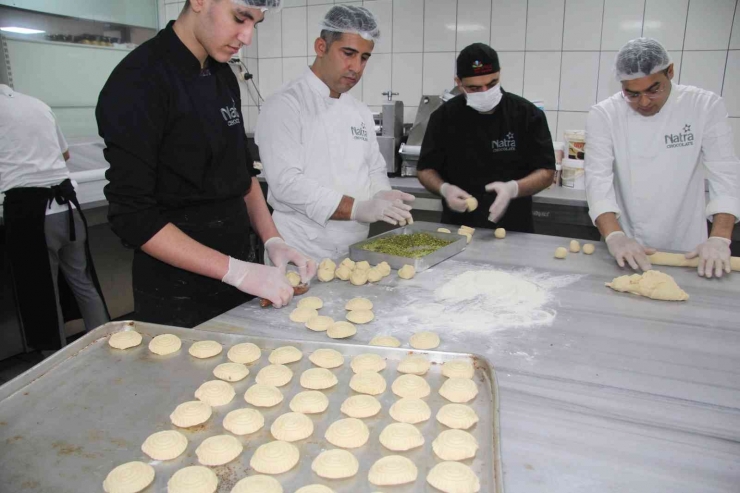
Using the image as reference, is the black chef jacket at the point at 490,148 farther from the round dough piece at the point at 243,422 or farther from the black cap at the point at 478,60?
the round dough piece at the point at 243,422

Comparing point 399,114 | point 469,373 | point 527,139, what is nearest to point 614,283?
point 469,373

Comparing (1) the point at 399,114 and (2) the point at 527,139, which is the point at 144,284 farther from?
(1) the point at 399,114

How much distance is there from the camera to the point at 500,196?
2590 millimetres

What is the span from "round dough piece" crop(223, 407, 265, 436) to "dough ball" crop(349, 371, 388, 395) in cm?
21

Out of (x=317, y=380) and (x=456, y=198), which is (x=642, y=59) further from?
(x=317, y=380)

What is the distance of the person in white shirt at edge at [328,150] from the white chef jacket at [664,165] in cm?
96

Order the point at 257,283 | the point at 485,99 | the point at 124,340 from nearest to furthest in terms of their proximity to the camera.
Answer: the point at 124,340
the point at 257,283
the point at 485,99

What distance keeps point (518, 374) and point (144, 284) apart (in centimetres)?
124

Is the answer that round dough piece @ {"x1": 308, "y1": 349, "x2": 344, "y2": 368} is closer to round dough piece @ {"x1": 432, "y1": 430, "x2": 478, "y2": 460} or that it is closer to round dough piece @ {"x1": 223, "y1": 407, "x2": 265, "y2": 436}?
round dough piece @ {"x1": 223, "y1": 407, "x2": 265, "y2": 436}

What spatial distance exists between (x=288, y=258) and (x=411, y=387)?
0.89 meters

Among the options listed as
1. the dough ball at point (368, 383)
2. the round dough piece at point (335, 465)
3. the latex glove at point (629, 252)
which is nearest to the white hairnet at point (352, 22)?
the latex glove at point (629, 252)

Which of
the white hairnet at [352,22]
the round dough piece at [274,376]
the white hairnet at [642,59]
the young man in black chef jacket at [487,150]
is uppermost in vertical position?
the white hairnet at [352,22]

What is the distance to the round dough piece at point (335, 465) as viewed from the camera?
898mm

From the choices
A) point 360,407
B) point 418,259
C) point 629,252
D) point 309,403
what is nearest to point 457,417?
point 360,407
